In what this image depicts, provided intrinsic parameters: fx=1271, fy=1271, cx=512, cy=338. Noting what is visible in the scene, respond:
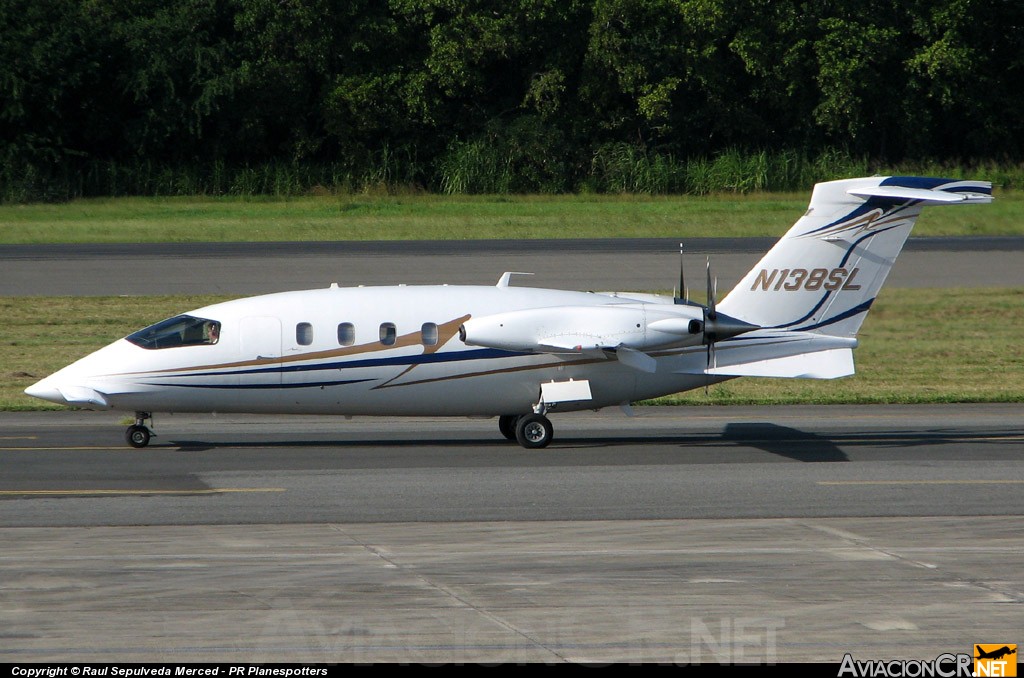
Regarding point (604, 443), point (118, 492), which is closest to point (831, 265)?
point (604, 443)

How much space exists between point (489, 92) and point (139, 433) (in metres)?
48.5

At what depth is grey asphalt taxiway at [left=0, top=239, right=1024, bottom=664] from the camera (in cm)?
1051

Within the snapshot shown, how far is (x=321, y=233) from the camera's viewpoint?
52.0 m

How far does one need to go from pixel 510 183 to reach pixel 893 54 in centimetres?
1978

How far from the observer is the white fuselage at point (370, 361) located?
66.4ft

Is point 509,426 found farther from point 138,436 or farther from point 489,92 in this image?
point 489,92

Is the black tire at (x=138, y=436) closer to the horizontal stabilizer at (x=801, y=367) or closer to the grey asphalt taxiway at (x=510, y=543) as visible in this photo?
the grey asphalt taxiway at (x=510, y=543)

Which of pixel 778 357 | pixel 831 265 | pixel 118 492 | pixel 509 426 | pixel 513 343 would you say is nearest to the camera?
pixel 118 492

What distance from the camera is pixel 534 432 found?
20781 millimetres

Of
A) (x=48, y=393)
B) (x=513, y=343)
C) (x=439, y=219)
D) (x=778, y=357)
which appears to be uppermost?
(x=439, y=219)

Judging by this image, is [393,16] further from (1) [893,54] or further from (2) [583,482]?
(2) [583,482]

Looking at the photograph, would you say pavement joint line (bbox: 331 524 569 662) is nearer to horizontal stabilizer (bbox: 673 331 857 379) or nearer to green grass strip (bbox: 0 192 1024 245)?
horizontal stabilizer (bbox: 673 331 857 379)

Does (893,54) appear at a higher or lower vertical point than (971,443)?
higher

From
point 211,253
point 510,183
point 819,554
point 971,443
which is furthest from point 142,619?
point 510,183
